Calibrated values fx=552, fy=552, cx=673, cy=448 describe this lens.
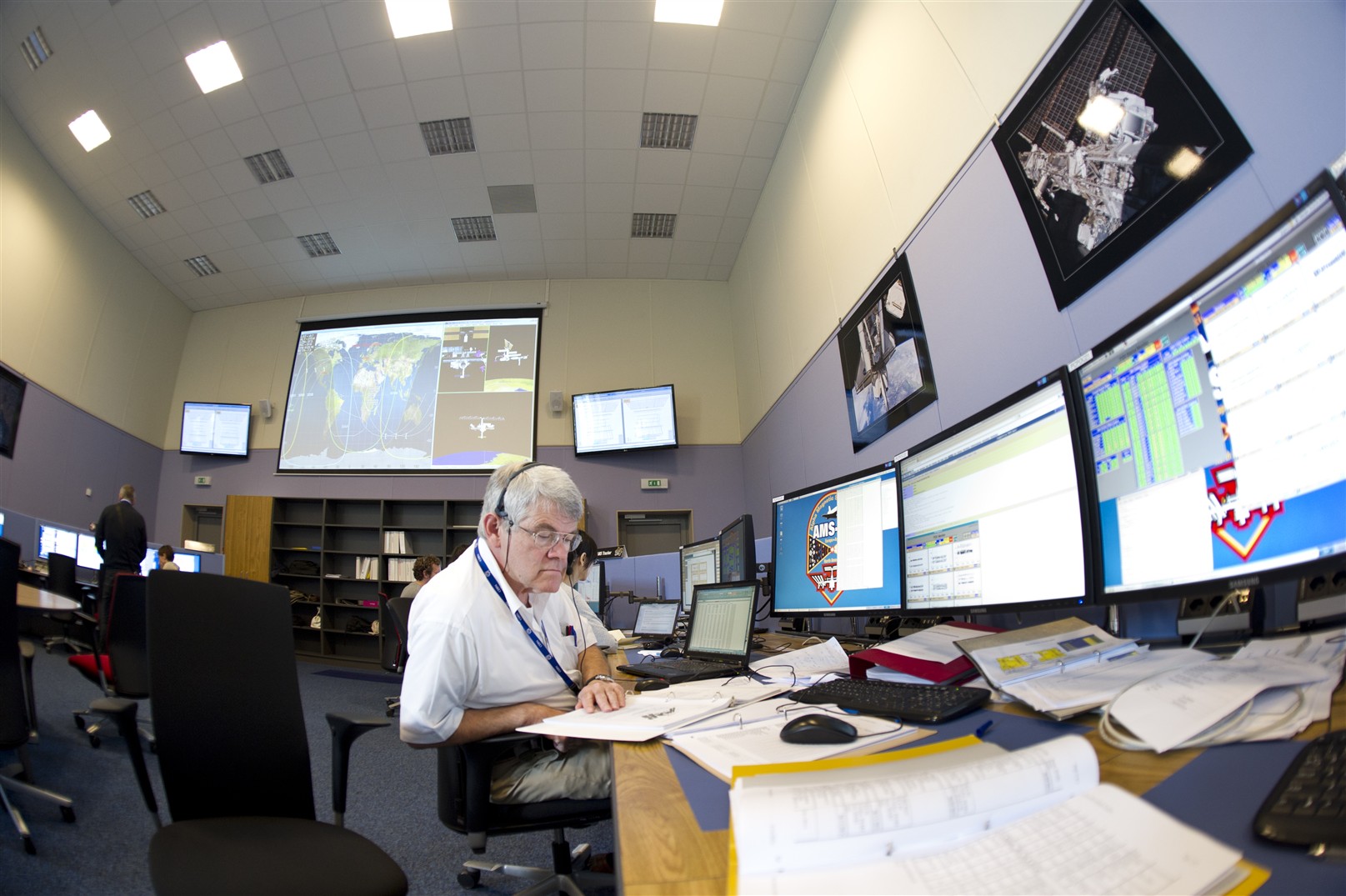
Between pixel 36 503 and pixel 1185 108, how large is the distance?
8472mm

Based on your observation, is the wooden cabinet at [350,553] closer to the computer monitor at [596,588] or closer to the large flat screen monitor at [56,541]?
the large flat screen monitor at [56,541]

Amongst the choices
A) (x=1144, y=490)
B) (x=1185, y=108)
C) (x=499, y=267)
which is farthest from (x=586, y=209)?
(x=1144, y=490)

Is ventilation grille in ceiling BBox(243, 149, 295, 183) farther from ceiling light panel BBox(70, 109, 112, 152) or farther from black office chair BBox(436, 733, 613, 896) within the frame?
black office chair BBox(436, 733, 613, 896)

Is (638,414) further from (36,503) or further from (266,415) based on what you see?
(36,503)

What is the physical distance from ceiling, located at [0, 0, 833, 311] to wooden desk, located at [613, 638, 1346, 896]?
441cm

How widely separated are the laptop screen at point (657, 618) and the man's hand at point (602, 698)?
1625 millimetres

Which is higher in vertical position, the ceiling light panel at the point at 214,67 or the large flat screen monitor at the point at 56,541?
the ceiling light panel at the point at 214,67

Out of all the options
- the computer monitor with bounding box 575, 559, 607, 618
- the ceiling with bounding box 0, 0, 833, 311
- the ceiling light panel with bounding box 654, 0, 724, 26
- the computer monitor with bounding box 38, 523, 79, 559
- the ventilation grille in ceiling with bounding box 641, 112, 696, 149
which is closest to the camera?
the computer monitor with bounding box 575, 559, 607, 618

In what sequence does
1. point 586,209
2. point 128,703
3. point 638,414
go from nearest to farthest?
1. point 128,703
2. point 586,209
3. point 638,414

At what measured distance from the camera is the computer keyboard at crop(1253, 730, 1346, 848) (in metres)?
0.35

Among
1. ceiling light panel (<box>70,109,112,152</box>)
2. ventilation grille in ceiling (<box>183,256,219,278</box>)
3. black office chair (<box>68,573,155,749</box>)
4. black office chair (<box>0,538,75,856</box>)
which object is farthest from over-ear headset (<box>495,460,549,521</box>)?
ventilation grille in ceiling (<box>183,256,219,278</box>)

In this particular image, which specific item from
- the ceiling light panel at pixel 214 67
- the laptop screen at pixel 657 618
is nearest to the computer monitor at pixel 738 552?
the laptop screen at pixel 657 618

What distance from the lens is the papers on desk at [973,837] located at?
34 centimetres

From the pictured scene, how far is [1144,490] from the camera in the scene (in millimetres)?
808
